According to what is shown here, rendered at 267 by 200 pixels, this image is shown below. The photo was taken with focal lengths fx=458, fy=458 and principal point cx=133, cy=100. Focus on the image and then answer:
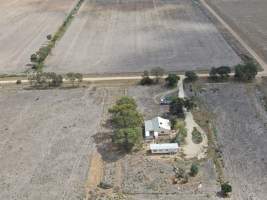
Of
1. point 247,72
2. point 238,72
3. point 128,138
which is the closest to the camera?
point 128,138

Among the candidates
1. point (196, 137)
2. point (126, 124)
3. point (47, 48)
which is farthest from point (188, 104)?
point (47, 48)

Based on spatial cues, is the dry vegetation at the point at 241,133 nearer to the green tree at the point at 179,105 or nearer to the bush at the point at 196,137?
the bush at the point at 196,137

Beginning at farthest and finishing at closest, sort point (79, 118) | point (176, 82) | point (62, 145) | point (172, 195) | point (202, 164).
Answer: point (176, 82), point (79, 118), point (62, 145), point (202, 164), point (172, 195)

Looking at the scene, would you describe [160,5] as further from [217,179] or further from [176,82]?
[217,179]

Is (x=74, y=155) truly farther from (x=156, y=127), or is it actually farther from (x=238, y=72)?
(x=238, y=72)

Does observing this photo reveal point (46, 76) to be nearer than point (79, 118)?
No

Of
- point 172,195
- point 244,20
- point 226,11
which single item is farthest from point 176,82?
point 226,11
